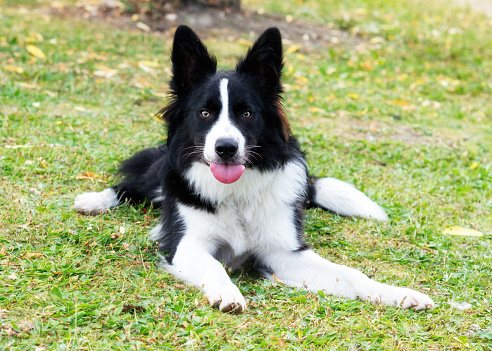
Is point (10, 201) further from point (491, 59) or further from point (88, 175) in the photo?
point (491, 59)

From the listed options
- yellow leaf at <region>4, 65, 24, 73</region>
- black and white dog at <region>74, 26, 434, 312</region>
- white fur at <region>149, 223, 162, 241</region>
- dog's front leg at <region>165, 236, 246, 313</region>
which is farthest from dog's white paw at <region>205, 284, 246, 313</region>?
yellow leaf at <region>4, 65, 24, 73</region>

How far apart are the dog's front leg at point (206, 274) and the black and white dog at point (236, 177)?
0.01m

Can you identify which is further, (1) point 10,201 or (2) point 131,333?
(1) point 10,201

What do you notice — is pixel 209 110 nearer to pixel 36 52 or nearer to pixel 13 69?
pixel 13 69

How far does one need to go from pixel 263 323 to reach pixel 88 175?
112 inches

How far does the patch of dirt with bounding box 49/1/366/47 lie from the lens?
34.6 ft

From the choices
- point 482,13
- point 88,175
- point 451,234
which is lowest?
point 88,175

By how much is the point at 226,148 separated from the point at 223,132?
0.38 feet

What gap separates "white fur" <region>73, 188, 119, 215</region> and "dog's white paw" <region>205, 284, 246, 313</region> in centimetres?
169

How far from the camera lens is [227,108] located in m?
3.79

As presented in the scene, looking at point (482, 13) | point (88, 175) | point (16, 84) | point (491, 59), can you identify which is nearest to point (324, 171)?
point (88, 175)

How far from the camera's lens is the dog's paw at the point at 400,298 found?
335 cm

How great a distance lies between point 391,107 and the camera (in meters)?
8.45

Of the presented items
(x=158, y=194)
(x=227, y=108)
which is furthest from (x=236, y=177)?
(x=158, y=194)
